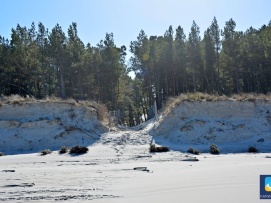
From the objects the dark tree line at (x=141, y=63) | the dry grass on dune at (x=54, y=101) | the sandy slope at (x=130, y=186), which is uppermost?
the dark tree line at (x=141, y=63)

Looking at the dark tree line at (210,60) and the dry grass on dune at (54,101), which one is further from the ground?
the dark tree line at (210,60)

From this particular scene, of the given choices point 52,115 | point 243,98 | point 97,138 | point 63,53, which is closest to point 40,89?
point 63,53

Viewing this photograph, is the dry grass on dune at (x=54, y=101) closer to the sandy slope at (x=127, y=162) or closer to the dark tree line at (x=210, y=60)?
the sandy slope at (x=127, y=162)

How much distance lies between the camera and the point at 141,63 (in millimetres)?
47219

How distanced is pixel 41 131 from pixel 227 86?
30751mm

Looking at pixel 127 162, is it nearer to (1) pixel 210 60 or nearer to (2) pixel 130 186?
(2) pixel 130 186

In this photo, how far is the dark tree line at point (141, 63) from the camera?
134 feet

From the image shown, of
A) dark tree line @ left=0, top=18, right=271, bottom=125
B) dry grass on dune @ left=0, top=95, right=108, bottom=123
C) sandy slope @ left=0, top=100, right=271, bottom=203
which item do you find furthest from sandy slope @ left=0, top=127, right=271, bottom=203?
dark tree line @ left=0, top=18, right=271, bottom=125

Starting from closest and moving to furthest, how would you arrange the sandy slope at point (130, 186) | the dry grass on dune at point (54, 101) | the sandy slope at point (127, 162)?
1. the sandy slope at point (130, 186)
2. the sandy slope at point (127, 162)
3. the dry grass on dune at point (54, 101)

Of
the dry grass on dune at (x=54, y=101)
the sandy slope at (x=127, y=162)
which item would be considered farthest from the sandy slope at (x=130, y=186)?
the dry grass on dune at (x=54, y=101)

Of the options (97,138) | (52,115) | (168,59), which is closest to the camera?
(97,138)

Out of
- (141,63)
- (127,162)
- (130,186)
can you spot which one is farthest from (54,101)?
(141,63)

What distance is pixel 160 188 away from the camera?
7.51 m

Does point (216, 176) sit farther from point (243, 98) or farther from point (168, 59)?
point (168, 59)
